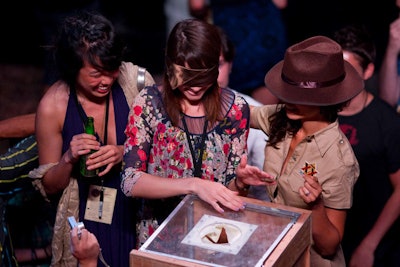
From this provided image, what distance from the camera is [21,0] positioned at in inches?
320

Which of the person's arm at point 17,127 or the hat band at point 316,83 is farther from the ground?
the hat band at point 316,83

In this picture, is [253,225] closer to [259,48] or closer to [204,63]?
[204,63]

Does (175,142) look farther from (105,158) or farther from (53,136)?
(53,136)

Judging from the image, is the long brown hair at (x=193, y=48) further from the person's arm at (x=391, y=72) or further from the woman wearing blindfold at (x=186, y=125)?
the person's arm at (x=391, y=72)

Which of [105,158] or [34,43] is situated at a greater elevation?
[105,158]

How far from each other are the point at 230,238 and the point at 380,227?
1.56 m

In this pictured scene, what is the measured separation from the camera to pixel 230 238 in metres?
3.10

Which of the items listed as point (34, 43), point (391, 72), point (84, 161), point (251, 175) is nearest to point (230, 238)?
point (251, 175)

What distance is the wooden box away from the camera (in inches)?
117

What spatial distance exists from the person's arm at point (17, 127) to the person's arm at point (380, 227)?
177 cm

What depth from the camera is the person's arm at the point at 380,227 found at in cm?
439

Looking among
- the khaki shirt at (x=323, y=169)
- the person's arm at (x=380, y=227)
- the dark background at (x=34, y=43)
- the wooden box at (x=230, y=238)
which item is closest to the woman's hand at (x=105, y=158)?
the wooden box at (x=230, y=238)

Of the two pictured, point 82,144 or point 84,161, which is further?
point 84,161

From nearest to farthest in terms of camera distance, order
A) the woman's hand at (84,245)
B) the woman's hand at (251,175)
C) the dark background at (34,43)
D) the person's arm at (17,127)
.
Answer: the woman's hand at (84,245)
the woman's hand at (251,175)
the person's arm at (17,127)
the dark background at (34,43)
